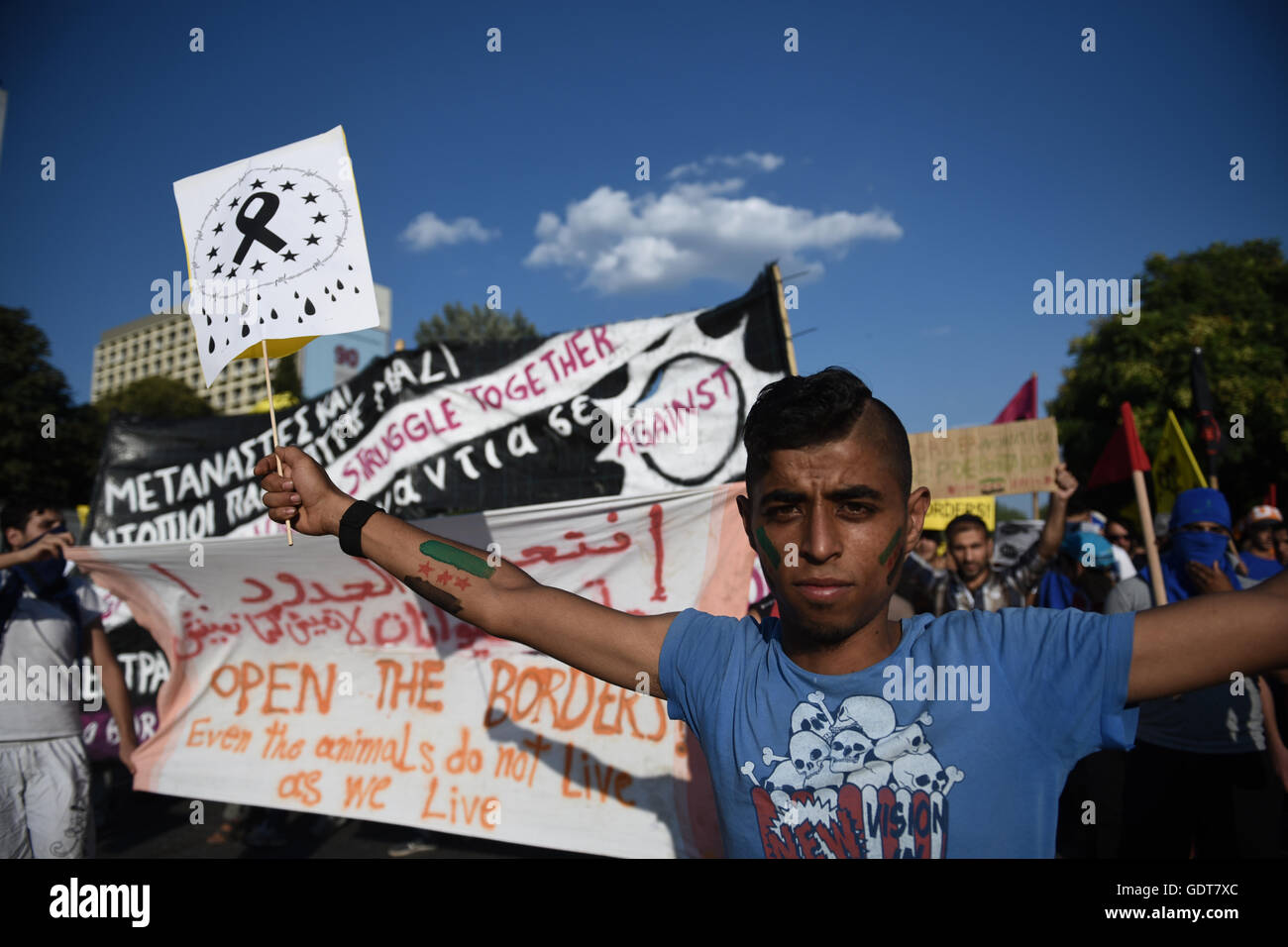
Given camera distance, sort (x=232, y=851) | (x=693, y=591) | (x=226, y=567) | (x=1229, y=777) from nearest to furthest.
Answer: (x=1229, y=777) → (x=693, y=591) → (x=226, y=567) → (x=232, y=851)

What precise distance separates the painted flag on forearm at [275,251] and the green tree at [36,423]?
26247 millimetres

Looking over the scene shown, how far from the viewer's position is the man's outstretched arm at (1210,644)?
Result: 1346mm

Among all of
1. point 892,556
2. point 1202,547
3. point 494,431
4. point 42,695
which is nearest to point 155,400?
point 494,431

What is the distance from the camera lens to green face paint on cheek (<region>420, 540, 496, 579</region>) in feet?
6.22

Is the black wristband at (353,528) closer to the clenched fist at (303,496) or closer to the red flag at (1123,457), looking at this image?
the clenched fist at (303,496)

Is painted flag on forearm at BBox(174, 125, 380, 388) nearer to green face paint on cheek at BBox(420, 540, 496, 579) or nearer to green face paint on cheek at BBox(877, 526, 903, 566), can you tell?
green face paint on cheek at BBox(420, 540, 496, 579)

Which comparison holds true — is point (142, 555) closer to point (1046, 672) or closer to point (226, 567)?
point (226, 567)

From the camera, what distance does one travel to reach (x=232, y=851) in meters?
5.15

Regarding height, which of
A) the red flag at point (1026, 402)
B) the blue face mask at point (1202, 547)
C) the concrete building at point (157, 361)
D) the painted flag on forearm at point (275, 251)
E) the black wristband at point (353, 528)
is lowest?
the blue face mask at point (1202, 547)

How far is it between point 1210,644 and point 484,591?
143cm

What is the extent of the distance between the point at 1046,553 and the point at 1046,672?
9.90 feet

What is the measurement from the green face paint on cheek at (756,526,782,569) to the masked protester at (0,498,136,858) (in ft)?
11.3

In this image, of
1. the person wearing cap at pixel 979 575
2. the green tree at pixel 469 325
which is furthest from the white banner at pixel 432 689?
the green tree at pixel 469 325
